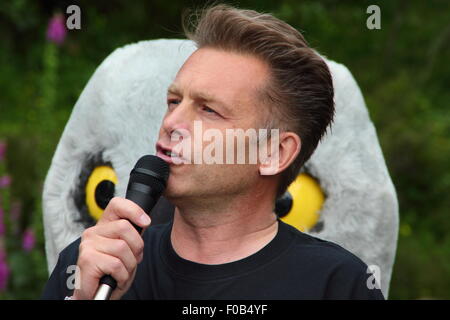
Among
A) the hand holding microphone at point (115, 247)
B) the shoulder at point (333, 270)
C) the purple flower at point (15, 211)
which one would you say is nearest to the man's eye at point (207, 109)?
the hand holding microphone at point (115, 247)

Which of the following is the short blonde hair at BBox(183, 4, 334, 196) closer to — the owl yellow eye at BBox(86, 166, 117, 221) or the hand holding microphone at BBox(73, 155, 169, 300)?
the hand holding microphone at BBox(73, 155, 169, 300)

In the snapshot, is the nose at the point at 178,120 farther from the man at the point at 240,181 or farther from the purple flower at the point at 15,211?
the purple flower at the point at 15,211

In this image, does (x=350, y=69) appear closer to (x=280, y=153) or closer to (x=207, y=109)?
(x=280, y=153)

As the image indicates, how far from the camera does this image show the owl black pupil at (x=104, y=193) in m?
2.21

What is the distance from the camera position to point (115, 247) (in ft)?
4.52

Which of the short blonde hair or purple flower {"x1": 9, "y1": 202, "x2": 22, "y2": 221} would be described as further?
purple flower {"x1": 9, "y1": 202, "x2": 22, "y2": 221}

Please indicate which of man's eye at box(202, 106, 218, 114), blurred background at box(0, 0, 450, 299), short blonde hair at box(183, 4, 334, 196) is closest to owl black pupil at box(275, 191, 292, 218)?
short blonde hair at box(183, 4, 334, 196)

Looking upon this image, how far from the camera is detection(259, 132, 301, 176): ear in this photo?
166 centimetres

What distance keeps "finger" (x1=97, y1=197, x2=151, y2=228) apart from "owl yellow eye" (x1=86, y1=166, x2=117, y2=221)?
2.56ft

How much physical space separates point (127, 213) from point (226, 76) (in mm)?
382

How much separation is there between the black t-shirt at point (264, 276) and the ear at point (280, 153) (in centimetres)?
14

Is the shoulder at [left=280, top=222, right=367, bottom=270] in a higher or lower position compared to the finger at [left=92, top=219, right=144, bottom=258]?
lower

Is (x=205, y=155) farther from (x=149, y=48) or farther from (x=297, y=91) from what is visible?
(x=149, y=48)

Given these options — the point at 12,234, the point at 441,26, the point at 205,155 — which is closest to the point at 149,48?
the point at 205,155
